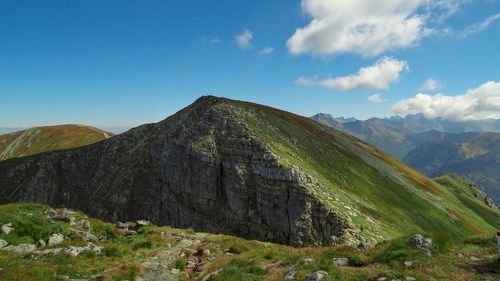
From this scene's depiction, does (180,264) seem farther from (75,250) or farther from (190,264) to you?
(75,250)

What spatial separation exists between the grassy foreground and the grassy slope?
2757 centimetres

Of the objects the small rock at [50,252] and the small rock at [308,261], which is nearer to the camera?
the small rock at [308,261]

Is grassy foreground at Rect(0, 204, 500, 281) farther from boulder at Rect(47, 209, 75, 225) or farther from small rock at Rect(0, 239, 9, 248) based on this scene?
boulder at Rect(47, 209, 75, 225)

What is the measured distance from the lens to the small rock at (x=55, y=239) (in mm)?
26992

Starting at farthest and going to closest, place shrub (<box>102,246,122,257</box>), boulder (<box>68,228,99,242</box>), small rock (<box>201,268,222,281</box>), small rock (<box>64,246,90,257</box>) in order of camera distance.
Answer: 1. boulder (<box>68,228,99,242</box>)
2. shrub (<box>102,246,122,257</box>)
3. small rock (<box>64,246,90,257</box>)
4. small rock (<box>201,268,222,281</box>)

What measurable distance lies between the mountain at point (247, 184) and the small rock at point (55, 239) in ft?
103

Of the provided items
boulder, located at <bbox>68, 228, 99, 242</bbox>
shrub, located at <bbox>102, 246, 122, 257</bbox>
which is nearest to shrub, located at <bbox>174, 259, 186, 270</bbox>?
shrub, located at <bbox>102, 246, 122, 257</bbox>

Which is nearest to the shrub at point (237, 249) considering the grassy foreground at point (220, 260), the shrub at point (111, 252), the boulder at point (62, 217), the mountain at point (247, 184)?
the grassy foreground at point (220, 260)

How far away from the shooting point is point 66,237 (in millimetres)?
28766

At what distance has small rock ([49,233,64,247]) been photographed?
2699cm

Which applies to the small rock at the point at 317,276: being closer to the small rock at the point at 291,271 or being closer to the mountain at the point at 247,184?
the small rock at the point at 291,271

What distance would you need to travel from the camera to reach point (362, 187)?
2724 inches

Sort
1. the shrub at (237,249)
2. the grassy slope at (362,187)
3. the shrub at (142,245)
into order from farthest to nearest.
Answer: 1. the grassy slope at (362,187)
2. the shrub at (142,245)
3. the shrub at (237,249)

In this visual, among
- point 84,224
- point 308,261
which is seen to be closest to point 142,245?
point 84,224
